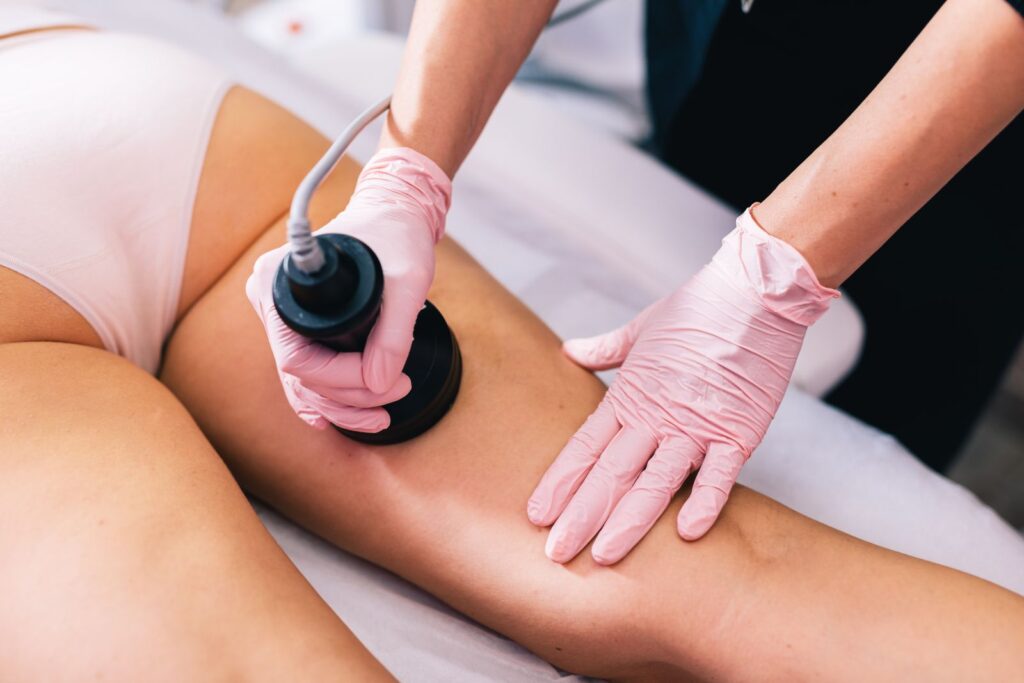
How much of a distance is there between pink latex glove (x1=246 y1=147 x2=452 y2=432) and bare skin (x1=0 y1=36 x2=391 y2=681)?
0.13 meters

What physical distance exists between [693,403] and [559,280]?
1.44 ft

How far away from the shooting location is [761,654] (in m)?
0.64

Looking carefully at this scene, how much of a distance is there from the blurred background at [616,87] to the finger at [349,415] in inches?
43.9

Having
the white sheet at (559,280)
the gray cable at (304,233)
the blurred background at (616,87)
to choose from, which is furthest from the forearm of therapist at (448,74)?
the blurred background at (616,87)

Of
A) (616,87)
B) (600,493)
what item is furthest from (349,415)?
(616,87)

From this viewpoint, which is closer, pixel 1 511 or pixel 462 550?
pixel 1 511

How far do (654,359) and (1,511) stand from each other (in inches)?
24.0

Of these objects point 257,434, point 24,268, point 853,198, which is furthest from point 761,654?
point 24,268

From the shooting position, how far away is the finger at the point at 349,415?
0.70 m

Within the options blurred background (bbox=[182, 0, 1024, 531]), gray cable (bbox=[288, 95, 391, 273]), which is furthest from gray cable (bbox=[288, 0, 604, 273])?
blurred background (bbox=[182, 0, 1024, 531])

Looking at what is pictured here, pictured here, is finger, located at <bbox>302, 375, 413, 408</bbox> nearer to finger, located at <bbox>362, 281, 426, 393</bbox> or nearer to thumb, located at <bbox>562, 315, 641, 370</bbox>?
finger, located at <bbox>362, 281, 426, 393</bbox>

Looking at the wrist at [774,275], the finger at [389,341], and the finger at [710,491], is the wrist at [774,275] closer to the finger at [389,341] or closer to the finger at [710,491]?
the finger at [710,491]

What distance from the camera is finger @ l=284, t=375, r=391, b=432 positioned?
699 millimetres

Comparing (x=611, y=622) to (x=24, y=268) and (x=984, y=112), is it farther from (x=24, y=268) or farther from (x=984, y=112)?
(x=24, y=268)
